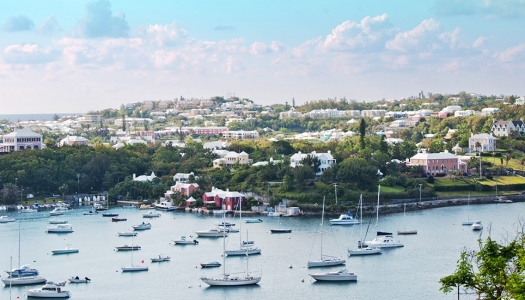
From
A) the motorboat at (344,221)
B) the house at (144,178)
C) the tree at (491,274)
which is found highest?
the tree at (491,274)

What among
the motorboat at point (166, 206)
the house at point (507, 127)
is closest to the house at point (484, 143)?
the house at point (507, 127)

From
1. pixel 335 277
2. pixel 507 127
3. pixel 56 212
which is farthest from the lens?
pixel 507 127

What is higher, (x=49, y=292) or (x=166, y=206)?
(x=166, y=206)

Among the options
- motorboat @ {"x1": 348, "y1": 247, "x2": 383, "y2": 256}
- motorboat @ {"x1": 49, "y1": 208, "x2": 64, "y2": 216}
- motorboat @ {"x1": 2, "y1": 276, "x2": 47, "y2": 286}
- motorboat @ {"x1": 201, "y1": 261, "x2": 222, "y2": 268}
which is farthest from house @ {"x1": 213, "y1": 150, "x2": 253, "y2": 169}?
motorboat @ {"x1": 2, "y1": 276, "x2": 47, "y2": 286}

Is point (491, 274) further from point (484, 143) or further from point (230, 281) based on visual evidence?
point (484, 143)

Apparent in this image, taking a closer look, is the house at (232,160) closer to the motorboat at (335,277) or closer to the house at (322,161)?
the house at (322,161)

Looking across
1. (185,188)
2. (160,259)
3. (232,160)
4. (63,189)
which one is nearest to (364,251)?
(160,259)

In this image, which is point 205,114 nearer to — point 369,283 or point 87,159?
point 87,159
